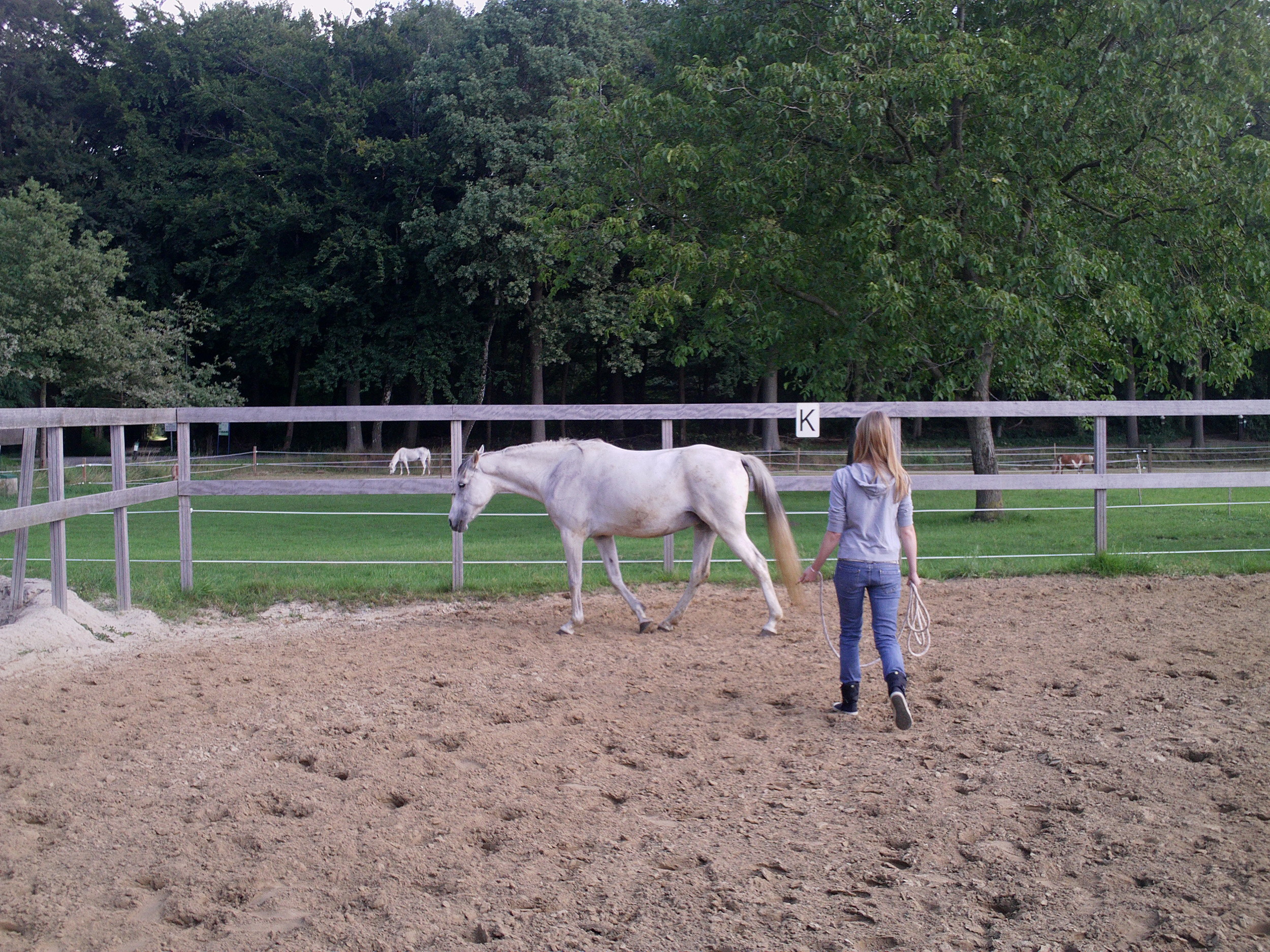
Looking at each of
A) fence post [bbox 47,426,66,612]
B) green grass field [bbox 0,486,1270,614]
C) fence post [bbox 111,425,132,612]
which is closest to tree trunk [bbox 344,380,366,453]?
green grass field [bbox 0,486,1270,614]

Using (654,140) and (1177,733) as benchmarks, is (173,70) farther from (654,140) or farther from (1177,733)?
(1177,733)

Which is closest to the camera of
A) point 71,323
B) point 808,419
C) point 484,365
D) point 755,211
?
point 808,419

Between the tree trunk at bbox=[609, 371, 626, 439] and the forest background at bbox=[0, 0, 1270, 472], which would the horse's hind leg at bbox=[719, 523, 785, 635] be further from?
the tree trunk at bbox=[609, 371, 626, 439]

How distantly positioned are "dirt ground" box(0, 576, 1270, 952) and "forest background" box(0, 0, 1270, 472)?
7.77m

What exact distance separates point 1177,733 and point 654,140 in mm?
11680

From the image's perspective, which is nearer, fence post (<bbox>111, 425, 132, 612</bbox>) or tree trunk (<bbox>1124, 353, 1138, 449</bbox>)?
fence post (<bbox>111, 425, 132, 612</bbox>)

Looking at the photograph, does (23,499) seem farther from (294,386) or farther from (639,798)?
(294,386)

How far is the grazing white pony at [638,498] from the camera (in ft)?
21.3

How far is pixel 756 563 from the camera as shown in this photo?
6473 millimetres

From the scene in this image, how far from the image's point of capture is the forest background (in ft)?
39.4

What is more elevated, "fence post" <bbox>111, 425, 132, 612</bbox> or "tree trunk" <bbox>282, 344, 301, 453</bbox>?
"tree trunk" <bbox>282, 344, 301, 453</bbox>

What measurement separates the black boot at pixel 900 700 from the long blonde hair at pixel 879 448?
81cm

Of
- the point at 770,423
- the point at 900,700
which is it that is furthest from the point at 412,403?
the point at 900,700

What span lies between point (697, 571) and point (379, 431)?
1048 inches
